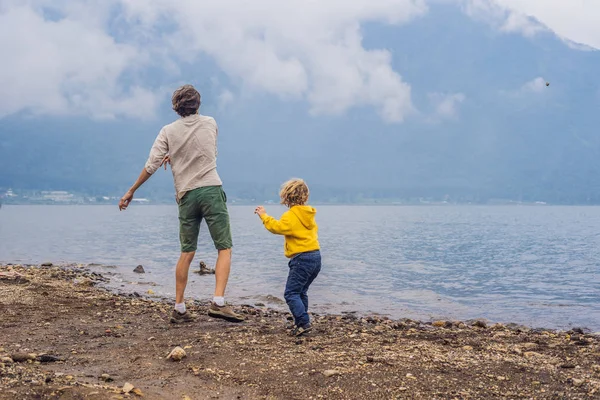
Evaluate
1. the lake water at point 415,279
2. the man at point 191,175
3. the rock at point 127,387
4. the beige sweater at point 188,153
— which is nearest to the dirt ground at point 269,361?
the rock at point 127,387

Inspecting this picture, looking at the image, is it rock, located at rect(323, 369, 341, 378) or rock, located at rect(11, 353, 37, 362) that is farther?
rock, located at rect(11, 353, 37, 362)

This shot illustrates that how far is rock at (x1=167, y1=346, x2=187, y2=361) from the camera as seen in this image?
585 centimetres

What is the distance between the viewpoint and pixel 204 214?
7.98 m

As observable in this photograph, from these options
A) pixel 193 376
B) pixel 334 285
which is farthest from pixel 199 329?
pixel 334 285

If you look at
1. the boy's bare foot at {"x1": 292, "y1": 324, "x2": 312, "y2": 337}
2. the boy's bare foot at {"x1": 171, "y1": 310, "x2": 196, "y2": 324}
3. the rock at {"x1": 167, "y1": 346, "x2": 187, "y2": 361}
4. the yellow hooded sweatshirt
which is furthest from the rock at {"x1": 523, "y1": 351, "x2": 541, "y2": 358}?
the boy's bare foot at {"x1": 171, "y1": 310, "x2": 196, "y2": 324}

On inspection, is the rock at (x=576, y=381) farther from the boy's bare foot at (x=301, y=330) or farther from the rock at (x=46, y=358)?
the rock at (x=46, y=358)

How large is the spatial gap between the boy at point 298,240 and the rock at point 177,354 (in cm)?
179

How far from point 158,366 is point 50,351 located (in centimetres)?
132

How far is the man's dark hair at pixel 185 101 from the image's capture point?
7.94 metres

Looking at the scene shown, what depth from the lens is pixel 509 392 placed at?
4957 millimetres

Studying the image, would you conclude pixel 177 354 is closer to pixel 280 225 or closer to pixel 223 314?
pixel 280 225

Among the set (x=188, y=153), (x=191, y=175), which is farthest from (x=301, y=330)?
(x=188, y=153)

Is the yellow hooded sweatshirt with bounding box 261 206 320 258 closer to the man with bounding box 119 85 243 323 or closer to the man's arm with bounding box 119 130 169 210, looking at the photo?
the man with bounding box 119 85 243 323

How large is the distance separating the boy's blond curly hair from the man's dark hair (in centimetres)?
165
